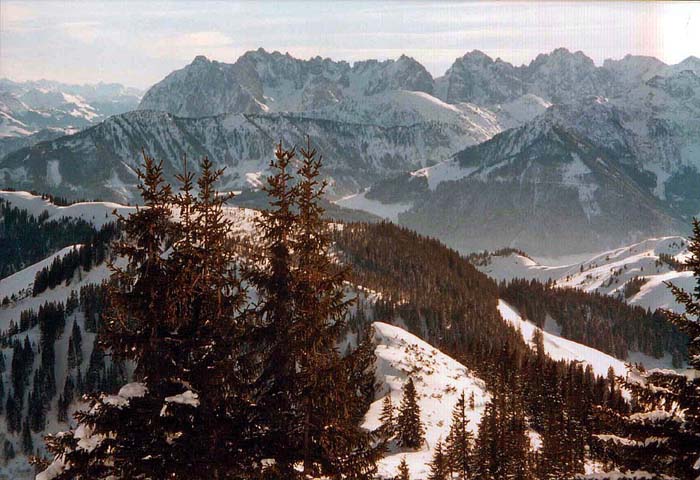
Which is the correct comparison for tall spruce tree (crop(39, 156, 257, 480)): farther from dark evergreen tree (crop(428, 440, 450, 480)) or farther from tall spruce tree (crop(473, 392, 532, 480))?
tall spruce tree (crop(473, 392, 532, 480))

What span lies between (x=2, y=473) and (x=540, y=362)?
5043 inches

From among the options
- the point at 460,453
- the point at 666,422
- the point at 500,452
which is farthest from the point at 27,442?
the point at 666,422

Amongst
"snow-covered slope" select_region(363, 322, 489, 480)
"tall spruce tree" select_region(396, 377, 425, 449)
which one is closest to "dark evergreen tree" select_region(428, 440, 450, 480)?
"snow-covered slope" select_region(363, 322, 489, 480)

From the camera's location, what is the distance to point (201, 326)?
18.5 meters

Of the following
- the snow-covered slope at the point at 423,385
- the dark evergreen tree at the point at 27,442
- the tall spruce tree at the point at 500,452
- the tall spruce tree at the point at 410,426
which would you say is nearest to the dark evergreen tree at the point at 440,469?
the snow-covered slope at the point at 423,385

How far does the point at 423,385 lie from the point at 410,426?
19.4 m

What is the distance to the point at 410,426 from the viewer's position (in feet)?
279

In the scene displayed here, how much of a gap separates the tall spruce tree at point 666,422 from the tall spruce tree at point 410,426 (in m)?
71.1

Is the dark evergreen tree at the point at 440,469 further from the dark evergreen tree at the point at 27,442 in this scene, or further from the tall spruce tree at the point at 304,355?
the dark evergreen tree at the point at 27,442

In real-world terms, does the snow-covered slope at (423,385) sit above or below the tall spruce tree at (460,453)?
below

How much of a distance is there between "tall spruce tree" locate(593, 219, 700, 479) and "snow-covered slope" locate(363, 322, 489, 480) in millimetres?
62506

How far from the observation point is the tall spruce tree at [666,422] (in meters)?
14.8

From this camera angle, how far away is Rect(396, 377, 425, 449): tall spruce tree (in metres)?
84.8

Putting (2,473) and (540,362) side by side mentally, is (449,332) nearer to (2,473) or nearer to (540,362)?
(540,362)
